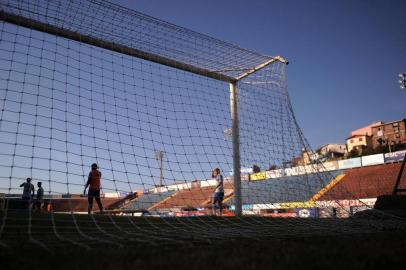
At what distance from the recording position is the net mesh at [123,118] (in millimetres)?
5414

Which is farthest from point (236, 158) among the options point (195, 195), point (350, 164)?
point (350, 164)

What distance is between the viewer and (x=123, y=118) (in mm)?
7000

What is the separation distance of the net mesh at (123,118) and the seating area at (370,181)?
14.2m

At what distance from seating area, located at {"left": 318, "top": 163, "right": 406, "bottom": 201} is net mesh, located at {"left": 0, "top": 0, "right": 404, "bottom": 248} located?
46.5 feet

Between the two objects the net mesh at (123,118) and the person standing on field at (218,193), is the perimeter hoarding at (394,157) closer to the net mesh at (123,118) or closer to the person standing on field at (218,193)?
the net mesh at (123,118)

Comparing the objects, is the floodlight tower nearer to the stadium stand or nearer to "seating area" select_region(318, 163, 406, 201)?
"seating area" select_region(318, 163, 406, 201)

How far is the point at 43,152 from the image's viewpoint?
5617mm

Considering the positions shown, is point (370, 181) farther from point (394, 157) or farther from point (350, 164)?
point (350, 164)

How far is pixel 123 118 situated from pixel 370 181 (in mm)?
21720

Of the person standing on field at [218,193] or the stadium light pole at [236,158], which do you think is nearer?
the stadium light pole at [236,158]

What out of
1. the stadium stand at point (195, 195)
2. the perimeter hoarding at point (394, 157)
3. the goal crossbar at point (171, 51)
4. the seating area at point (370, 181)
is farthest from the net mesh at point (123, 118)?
the perimeter hoarding at point (394, 157)

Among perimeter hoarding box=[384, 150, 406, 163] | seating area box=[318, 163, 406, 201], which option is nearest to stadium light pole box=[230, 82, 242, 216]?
seating area box=[318, 163, 406, 201]

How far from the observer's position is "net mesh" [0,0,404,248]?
5.41 meters

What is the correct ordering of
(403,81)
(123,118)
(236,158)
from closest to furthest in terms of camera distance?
(123,118)
(236,158)
(403,81)
